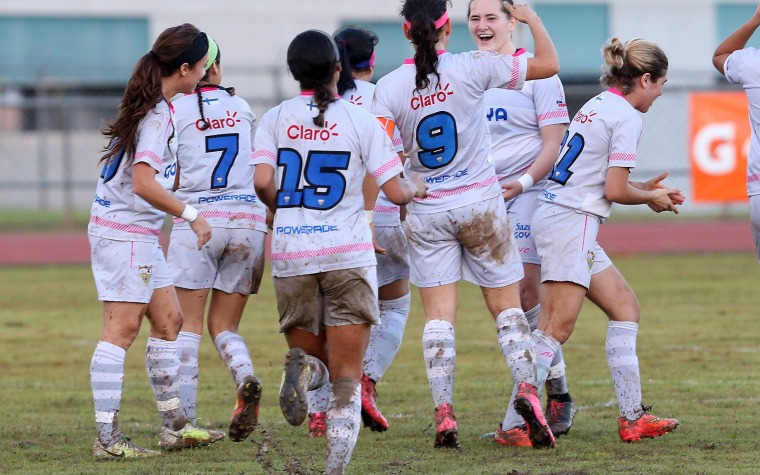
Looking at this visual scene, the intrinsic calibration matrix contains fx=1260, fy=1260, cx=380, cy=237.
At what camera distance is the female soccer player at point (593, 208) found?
6654 millimetres

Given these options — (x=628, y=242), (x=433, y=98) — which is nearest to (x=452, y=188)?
(x=433, y=98)

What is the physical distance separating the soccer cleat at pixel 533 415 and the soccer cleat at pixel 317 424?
1390 mm

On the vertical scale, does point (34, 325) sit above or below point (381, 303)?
below

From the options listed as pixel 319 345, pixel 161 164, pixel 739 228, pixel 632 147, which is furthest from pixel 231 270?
pixel 739 228

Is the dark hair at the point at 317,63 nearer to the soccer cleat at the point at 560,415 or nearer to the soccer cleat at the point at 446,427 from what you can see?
the soccer cleat at the point at 446,427

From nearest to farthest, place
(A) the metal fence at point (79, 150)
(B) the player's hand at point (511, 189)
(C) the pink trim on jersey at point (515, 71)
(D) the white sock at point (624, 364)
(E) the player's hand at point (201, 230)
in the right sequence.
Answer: (E) the player's hand at point (201, 230), (C) the pink trim on jersey at point (515, 71), (D) the white sock at point (624, 364), (B) the player's hand at point (511, 189), (A) the metal fence at point (79, 150)

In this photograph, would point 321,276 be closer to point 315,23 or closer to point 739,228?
point 739,228

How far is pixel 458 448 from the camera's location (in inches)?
258

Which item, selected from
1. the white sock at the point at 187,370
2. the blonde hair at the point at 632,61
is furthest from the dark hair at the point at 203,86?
the blonde hair at the point at 632,61

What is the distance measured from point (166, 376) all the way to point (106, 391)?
1.28ft

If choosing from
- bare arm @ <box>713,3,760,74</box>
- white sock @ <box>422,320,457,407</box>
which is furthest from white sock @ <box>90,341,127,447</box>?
bare arm @ <box>713,3,760,74</box>

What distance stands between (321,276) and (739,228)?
16.8 m

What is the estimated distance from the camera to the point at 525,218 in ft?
24.5

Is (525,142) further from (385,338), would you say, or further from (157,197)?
(157,197)
